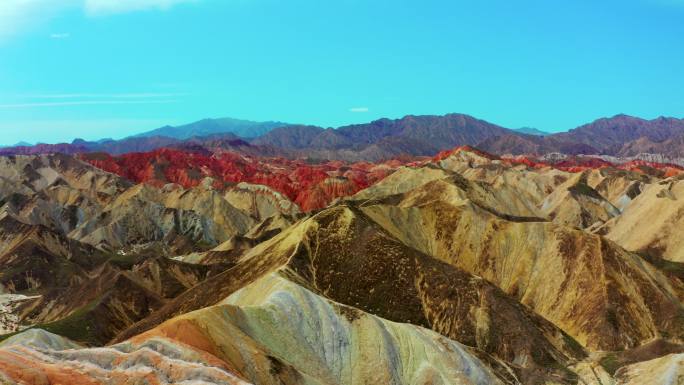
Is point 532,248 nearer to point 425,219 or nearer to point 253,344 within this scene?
point 425,219

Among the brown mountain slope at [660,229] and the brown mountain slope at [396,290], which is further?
the brown mountain slope at [660,229]

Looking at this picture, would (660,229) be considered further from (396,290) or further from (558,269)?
(396,290)

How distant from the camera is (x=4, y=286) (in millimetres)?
189625

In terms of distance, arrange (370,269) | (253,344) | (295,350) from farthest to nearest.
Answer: (370,269), (295,350), (253,344)

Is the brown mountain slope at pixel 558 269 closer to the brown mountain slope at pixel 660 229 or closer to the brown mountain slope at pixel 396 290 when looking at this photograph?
the brown mountain slope at pixel 396 290

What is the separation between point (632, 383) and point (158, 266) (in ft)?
387

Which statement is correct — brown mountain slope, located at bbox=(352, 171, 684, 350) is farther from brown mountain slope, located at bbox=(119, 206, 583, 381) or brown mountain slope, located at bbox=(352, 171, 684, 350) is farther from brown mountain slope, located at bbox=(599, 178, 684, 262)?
brown mountain slope, located at bbox=(599, 178, 684, 262)

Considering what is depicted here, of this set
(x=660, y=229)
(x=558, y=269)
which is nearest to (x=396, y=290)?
(x=558, y=269)

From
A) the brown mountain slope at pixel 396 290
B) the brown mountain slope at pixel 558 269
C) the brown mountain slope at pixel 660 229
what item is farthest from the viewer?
the brown mountain slope at pixel 660 229

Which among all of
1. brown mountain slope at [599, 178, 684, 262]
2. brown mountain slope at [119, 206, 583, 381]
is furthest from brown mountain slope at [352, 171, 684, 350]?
brown mountain slope at [599, 178, 684, 262]

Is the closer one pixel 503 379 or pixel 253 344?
pixel 253 344

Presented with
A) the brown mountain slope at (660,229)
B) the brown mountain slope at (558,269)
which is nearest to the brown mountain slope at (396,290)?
the brown mountain slope at (558,269)

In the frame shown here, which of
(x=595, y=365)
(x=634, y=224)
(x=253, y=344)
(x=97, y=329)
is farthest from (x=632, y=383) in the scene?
(x=634, y=224)

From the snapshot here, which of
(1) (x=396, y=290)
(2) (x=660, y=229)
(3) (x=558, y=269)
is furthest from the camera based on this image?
(2) (x=660, y=229)
